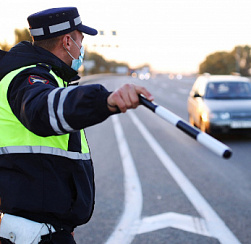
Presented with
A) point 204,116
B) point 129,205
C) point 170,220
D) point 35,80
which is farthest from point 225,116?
point 35,80

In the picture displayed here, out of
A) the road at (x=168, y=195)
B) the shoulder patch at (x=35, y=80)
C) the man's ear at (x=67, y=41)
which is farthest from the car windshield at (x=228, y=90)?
the shoulder patch at (x=35, y=80)

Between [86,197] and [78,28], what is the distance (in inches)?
35.4

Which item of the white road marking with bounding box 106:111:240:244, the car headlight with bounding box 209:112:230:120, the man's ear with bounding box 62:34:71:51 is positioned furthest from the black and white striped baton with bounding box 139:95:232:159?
the car headlight with bounding box 209:112:230:120

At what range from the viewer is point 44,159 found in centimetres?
177

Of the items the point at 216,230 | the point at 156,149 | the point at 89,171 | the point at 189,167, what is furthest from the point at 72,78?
the point at 156,149

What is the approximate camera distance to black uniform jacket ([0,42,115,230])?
1.49 metres

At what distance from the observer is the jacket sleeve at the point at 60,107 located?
1469 mm

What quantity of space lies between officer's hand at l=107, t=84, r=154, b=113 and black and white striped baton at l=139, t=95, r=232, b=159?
0.03 metres

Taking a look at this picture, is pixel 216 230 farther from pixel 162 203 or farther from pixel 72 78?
pixel 72 78

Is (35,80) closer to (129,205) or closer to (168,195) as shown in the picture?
(129,205)

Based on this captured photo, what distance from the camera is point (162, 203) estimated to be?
519 cm

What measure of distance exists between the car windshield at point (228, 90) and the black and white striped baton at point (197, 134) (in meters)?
9.20

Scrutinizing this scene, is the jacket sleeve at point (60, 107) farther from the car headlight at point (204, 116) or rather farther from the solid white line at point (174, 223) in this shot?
the car headlight at point (204, 116)

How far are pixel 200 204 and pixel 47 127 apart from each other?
13.0ft
